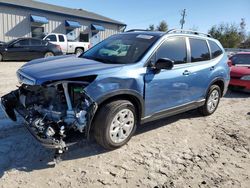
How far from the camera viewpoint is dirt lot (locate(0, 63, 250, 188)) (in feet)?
11.1

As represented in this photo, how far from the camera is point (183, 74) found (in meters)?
4.89

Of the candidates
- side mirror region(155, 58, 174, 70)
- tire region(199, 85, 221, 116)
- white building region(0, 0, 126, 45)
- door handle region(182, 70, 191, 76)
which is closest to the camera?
side mirror region(155, 58, 174, 70)

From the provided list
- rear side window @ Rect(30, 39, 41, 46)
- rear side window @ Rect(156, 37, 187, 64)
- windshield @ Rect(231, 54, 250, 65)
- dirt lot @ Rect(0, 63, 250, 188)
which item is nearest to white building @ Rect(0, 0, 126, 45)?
rear side window @ Rect(30, 39, 41, 46)

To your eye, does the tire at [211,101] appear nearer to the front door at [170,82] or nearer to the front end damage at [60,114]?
the front door at [170,82]

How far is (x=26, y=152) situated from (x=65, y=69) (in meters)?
1.35

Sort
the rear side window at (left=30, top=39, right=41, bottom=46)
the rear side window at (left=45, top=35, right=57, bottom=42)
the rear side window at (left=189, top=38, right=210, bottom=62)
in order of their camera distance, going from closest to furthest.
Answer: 1. the rear side window at (left=189, top=38, right=210, bottom=62)
2. the rear side window at (left=30, top=39, right=41, bottom=46)
3. the rear side window at (left=45, top=35, right=57, bottom=42)

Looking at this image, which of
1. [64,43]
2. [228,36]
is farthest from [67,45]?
[228,36]

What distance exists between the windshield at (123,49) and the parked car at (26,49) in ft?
37.5

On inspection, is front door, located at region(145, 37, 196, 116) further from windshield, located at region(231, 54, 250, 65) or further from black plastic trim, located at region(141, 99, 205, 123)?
windshield, located at region(231, 54, 250, 65)

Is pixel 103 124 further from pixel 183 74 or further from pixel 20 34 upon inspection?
pixel 20 34

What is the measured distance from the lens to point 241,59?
34.0 ft

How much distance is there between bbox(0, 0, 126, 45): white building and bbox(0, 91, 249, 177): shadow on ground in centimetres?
1674

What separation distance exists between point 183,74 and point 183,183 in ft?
6.89

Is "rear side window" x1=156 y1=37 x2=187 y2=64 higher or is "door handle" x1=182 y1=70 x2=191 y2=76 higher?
"rear side window" x1=156 y1=37 x2=187 y2=64
